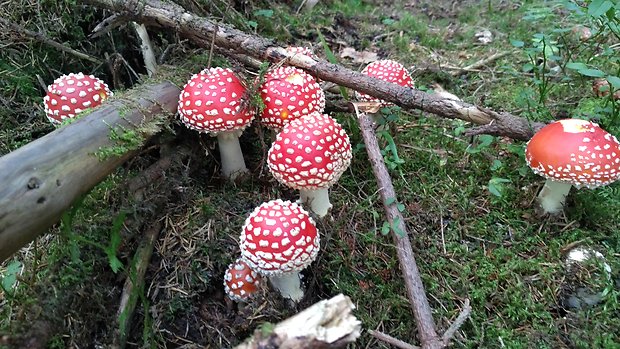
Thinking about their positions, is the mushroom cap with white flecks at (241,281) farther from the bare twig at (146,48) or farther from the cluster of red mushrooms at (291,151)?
the bare twig at (146,48)

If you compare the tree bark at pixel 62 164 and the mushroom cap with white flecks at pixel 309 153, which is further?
the mushroom cap with white flecks at pixel 309 153

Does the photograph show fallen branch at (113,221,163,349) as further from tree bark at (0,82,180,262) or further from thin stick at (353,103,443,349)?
thin stick at (353,103,443,349)

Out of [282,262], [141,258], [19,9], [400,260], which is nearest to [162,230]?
[141,258]

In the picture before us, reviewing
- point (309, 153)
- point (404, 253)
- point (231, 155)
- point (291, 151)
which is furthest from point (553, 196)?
point (231, 155)

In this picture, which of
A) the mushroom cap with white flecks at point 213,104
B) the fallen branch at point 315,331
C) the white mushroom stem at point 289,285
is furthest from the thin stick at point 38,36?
the fallen branch at point 315,331

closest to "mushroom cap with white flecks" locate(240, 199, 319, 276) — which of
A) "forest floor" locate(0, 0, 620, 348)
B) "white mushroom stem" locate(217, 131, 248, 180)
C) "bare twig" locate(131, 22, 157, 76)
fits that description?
"forest floor" locate(0, 0, 620, 348)

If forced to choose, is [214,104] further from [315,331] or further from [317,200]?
[315,331]

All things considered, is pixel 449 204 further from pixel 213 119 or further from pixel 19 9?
pixel 19 9
